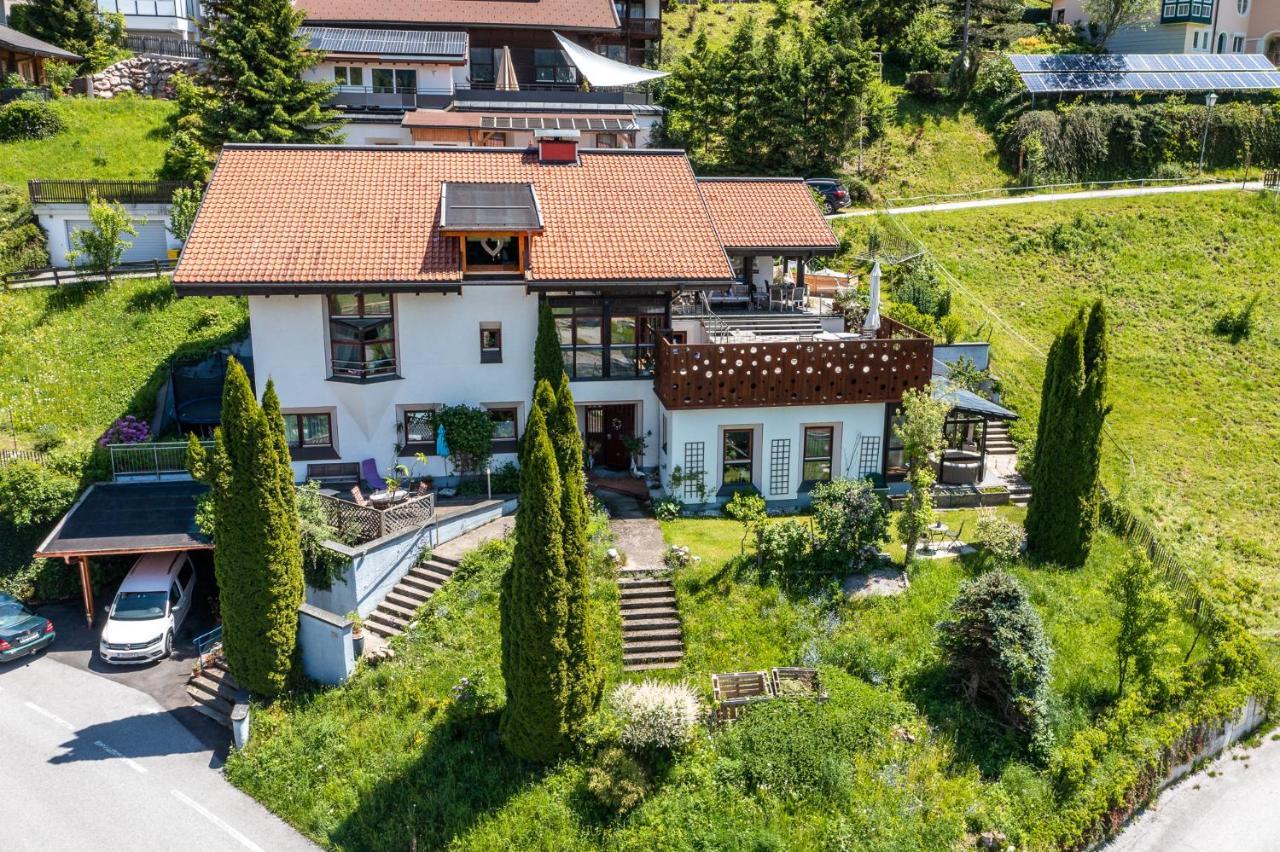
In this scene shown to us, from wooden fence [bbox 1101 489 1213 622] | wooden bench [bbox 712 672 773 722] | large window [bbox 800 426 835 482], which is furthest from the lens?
large window [bbox 800 426 835 482]

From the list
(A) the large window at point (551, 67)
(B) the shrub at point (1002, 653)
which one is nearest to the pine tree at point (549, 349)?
(B) the shrub at point (1002, 653)

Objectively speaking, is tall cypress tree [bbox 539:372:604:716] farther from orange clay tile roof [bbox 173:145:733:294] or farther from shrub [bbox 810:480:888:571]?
orange clay tile roof [bbox 173:145:733:294]

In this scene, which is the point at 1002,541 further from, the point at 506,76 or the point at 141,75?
the point at 141,75

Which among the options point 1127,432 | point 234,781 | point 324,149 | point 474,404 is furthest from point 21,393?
point 1127,432

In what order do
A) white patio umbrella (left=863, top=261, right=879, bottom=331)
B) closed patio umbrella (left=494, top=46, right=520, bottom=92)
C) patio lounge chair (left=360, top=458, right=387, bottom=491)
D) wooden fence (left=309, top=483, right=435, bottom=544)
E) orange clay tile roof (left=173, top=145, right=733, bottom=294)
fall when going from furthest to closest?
closed patio umbrella (left=494, top=46, right=520, bottom=92) → white patio umbrella (left=863, top=261, right=879, bottom=331) → patio lounge chair (left=360, top=458, right=387, bottom=491) → orange clay tile roof (left=173, top=145, right=733, bottom=294) → wooden fence (left=309, top=483, right=435, bottom=544)

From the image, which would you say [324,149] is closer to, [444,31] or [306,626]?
[306,626]

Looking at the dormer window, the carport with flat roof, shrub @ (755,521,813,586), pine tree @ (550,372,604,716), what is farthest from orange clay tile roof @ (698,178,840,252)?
the carport with flat roof
